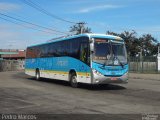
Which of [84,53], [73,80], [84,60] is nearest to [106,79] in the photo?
[84,60]

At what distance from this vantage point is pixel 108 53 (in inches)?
840

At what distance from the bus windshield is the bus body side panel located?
895 mm

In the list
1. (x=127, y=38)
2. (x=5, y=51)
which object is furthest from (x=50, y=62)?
(x=5, y=51)

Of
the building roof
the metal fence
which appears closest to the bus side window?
the metal fence

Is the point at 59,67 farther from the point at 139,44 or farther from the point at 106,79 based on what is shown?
the point at 139,44

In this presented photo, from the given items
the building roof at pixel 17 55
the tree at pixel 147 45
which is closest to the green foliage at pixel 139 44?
the tree at pixel 147 45

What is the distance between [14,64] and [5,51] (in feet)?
211

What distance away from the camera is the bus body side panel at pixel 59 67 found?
22.1 m

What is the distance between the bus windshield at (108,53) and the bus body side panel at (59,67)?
89 centimetres

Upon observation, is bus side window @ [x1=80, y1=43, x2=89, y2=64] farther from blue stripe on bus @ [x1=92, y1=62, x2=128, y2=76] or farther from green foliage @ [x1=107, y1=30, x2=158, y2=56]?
green foliage @ [x1=107, y1=30, x2=158, y2=56]

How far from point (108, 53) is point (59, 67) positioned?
5619mm

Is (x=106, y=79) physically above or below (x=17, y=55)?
below

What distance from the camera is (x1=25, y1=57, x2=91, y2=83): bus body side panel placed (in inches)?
869

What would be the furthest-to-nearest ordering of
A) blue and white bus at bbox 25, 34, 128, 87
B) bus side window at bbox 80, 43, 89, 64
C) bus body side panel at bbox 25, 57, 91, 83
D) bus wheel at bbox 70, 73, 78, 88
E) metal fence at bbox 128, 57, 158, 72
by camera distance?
metal fence at bbox 128, 57, 158, 72
bus wheel at bbox 70, 73, 78, 88
bus body side panel at bbox 25, 57, 91, 83
bus side window at bbox 80, 43, 89, 64
blue and white bus at bbox 25, 34, 128, 87
